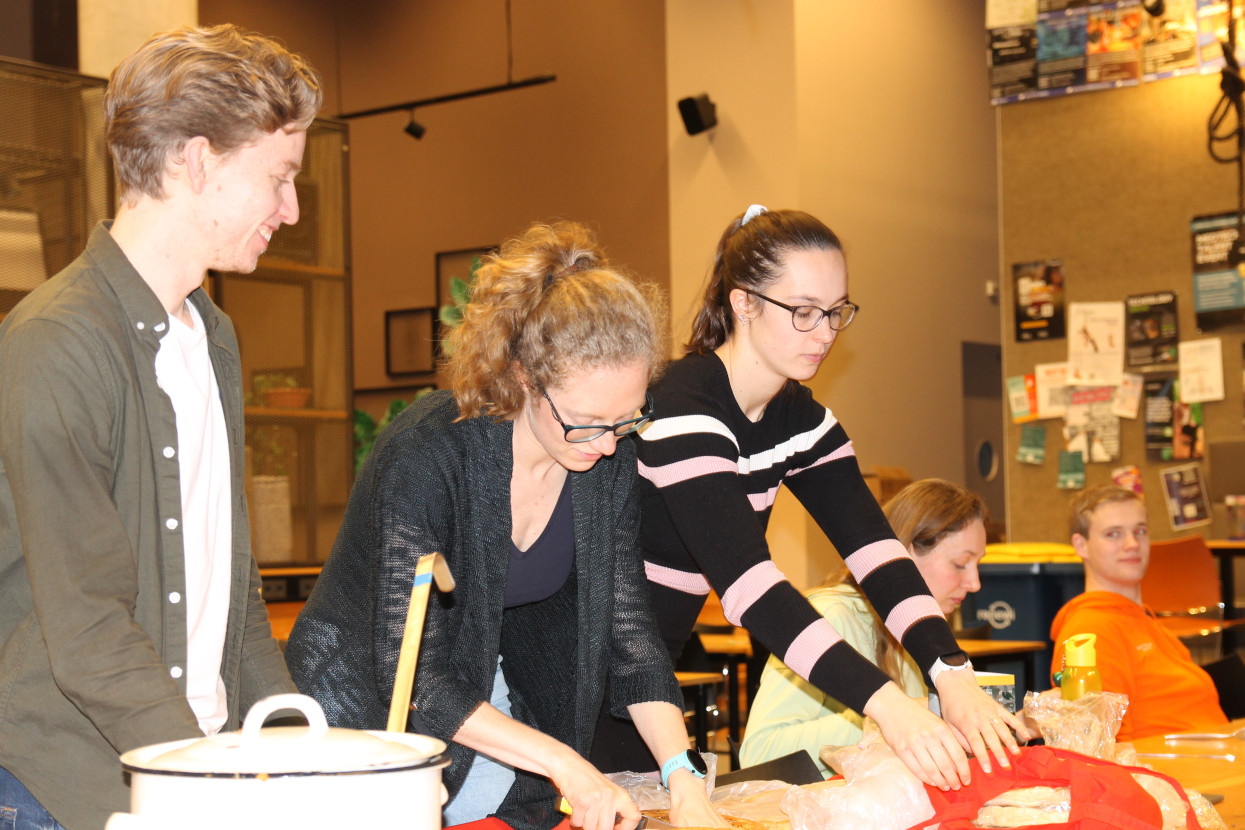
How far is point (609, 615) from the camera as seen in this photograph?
1.68m

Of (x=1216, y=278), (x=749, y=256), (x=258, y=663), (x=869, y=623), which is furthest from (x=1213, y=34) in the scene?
(x=258, y=663)

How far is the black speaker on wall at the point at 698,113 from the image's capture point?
6.68 metres

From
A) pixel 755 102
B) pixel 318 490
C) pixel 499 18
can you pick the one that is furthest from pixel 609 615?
pixel 499 18

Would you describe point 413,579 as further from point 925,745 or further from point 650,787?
point 925,745

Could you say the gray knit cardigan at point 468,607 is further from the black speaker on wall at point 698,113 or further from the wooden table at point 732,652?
the black speaker on wall at point 698,113

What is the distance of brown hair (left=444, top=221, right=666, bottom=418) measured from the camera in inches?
59.3

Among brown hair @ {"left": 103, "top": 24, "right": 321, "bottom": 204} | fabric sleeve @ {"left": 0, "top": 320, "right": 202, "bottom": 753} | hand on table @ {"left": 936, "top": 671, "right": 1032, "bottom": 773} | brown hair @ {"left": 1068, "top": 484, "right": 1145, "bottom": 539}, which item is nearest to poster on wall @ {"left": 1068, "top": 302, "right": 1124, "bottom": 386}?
brown hair @ {"left": 1068, "top": 484, "right": 1145, "bottom": 539}

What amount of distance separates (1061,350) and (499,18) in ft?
14.9

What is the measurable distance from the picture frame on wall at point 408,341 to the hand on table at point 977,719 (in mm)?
6887

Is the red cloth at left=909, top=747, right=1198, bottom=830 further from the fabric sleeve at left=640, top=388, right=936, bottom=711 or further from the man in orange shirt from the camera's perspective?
the man in orange shirt

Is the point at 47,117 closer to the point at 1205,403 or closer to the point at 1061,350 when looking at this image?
the point at 1061,350

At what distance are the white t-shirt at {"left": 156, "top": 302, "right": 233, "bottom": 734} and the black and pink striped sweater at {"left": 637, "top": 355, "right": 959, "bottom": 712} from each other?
26.4 inches

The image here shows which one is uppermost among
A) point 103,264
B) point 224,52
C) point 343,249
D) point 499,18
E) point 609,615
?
point 499,18

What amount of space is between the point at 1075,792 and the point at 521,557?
74 cm
